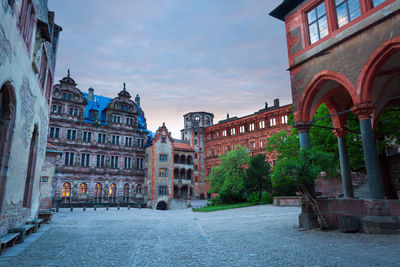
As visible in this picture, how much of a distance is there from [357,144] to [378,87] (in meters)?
4.82

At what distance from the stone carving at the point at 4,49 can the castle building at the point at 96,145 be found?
116 ft

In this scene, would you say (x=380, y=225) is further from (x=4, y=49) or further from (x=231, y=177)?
(x=231, y=177)

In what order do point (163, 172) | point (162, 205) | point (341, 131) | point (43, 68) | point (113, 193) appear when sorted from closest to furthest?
point (341, 131), point (43, 68), point (113, 193), point (162, 205), point (163, 172)

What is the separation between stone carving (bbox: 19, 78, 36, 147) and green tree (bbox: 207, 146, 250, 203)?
27550 millimetres

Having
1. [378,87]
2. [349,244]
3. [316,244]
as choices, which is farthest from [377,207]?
[378,87]

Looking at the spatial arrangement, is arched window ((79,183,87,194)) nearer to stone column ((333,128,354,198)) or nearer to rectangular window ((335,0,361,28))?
stone column ((333,128,354,198))

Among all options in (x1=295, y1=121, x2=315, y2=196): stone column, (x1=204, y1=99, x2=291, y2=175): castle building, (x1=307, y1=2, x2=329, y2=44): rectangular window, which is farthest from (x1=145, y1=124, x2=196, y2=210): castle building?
(x1=307, y1=2, x2=329, y2=44): rectangular window

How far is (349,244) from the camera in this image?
846cm

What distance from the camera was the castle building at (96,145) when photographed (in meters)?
40.8

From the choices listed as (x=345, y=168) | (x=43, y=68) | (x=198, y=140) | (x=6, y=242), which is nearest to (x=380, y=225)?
(x=345, y=168)

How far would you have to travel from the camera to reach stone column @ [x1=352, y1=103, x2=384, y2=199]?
1034 centimetres

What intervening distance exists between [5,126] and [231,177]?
30.9 m

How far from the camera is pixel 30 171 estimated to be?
46.0ft

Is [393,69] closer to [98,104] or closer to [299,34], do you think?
[299,34]
